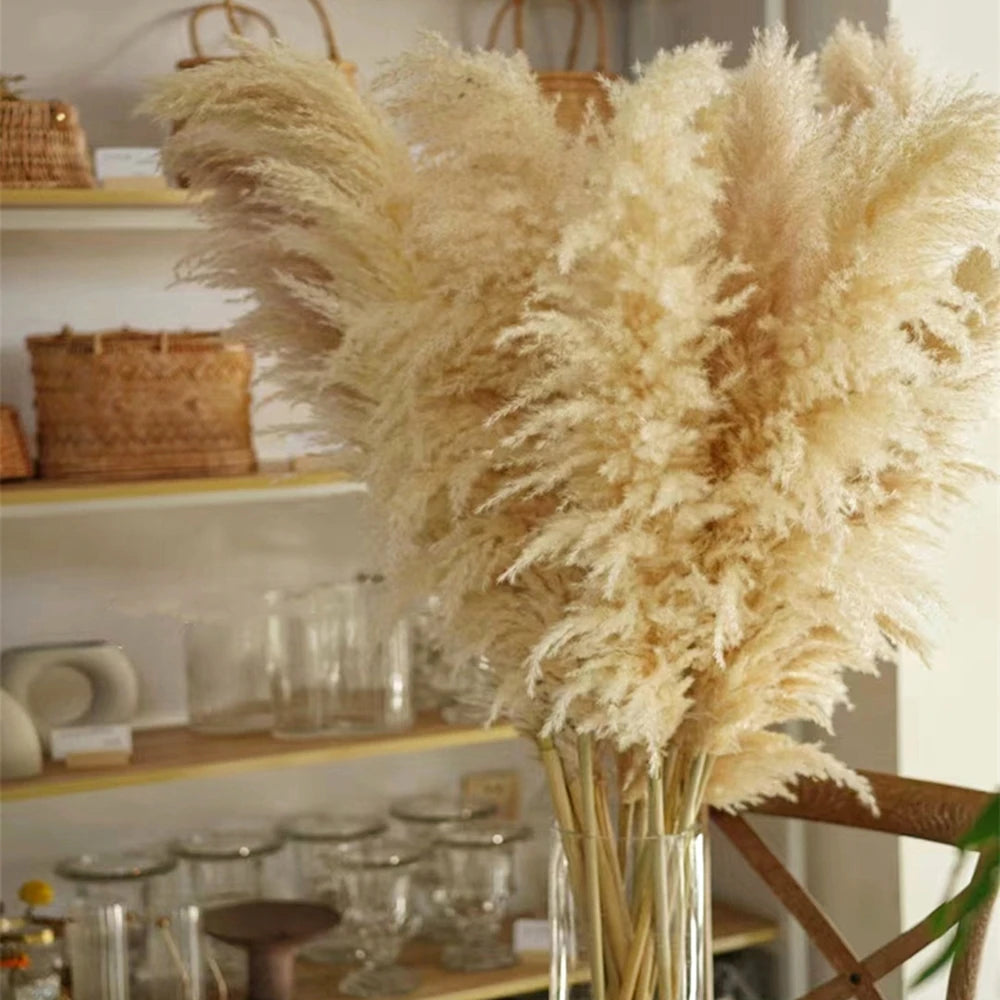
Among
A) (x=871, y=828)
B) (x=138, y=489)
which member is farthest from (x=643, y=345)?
(x=138, y=489)

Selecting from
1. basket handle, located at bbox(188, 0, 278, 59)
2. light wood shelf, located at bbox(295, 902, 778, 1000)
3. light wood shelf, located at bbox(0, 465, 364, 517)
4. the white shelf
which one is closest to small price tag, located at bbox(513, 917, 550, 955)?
light wood shelf, located at bbox(295, 902, 778, 1000)

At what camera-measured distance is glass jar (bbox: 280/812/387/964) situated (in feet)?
8.67

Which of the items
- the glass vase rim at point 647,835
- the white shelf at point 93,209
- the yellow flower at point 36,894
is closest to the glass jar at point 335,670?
the yellow flower at point 36,894

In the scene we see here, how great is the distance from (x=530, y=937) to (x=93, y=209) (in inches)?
48.4

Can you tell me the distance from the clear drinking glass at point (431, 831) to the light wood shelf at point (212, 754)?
18 centimetres

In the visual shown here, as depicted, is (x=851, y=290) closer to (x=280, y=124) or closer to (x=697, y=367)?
(x=697, y=367)

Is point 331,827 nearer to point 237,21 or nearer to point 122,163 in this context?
point 122,163

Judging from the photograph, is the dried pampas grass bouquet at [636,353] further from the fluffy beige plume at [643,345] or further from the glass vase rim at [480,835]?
the glass vase rim at [480,835]

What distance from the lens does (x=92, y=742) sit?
8.02 ft

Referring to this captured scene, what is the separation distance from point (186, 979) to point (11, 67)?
1.32 metres

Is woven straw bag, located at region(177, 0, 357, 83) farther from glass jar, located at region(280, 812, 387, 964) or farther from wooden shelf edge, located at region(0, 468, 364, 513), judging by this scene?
glass jar, located at region(280, 812, 387, 964)

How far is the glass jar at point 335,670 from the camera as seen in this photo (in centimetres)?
262

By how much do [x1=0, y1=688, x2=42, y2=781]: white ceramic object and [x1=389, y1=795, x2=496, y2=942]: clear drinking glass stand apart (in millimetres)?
626

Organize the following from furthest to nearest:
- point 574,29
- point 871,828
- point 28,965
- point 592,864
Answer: point 574,29 < point 28,965 < point 871,828 < point 592,864
